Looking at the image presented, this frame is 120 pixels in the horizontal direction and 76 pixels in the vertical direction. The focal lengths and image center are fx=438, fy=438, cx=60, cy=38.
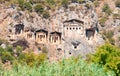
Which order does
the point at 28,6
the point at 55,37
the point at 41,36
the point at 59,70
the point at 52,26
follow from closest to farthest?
the point at 59,70 < the point at 41,36 < the point at 55,37 < the point at 52,26 < the point at 28,6

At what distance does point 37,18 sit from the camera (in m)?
47.0

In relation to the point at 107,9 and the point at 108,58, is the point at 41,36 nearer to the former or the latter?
the point at 107,9

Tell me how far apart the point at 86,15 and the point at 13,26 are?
8.43 m

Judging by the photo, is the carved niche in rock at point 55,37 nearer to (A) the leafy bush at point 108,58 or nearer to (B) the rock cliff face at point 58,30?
(B) the rock cliff face at point 58,30

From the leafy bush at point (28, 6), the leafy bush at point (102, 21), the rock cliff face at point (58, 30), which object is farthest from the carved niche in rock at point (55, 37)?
the leafy bush at point (102, 21)

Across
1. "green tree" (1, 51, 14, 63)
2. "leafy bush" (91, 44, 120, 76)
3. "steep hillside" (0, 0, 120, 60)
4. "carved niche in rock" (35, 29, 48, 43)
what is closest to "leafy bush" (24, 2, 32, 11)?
"steep hillside" (0, 0, 120, 60)

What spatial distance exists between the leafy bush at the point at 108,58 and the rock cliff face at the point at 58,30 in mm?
20071

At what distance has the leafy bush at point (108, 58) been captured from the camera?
21188mm

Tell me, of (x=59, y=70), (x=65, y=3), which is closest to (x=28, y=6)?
(x=65, y=3)

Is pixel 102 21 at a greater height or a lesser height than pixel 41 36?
lesser

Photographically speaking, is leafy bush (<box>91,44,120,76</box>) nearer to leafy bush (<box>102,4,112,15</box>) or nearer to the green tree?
the green tree

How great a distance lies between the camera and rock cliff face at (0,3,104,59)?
4491 cm

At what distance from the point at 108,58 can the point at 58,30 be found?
23.7m

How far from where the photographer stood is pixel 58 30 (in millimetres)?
46375
